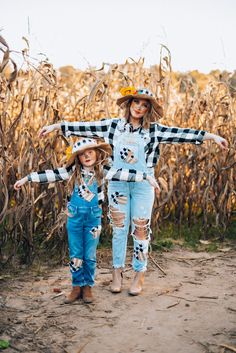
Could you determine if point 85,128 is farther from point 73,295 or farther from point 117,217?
point 73,295

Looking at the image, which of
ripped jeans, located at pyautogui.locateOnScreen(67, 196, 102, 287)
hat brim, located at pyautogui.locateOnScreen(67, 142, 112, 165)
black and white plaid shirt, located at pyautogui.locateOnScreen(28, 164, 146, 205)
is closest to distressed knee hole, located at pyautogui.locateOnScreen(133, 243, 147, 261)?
ripped jeans, located at pyautogui.locateOnScreen(67, 196, 102, 287)

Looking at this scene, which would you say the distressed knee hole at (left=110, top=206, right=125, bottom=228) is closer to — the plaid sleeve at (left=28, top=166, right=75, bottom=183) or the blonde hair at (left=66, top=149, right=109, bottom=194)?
the blonde hair at (left=66, top=149, right=109, bottom=194)

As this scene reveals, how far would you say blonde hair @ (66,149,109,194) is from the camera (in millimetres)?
3389

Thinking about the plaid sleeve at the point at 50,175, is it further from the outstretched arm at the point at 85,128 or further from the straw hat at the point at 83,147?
the outstretched arm at the point at 85,128

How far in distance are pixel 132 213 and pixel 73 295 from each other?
2.33 ft

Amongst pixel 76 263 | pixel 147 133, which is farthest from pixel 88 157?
pixel 76 263

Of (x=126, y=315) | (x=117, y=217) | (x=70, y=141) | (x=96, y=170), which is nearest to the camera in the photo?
(x=126, y=315)

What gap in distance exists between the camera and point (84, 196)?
133 inches

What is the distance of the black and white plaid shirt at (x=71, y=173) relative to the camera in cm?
331

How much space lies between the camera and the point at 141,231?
363 cm

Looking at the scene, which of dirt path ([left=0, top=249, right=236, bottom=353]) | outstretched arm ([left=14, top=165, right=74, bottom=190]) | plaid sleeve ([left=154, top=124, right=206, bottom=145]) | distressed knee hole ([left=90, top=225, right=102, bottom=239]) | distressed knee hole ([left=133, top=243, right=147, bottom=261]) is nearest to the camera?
dirt path ([left=0, top=249, right=236, bottom=353])

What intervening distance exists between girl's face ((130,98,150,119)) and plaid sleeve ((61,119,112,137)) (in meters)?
0.19

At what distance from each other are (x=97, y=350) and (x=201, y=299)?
1.07 metres

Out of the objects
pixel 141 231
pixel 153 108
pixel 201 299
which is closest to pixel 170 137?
pixel 153 108
